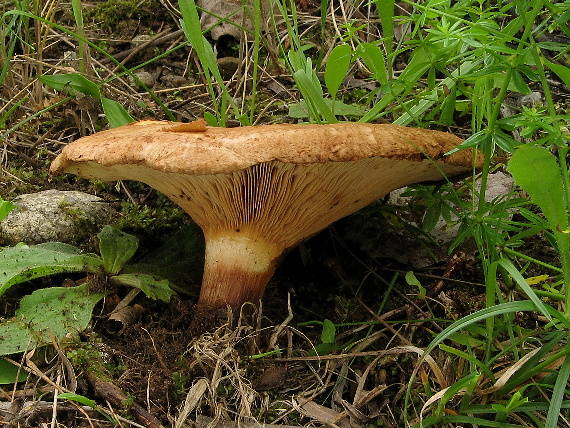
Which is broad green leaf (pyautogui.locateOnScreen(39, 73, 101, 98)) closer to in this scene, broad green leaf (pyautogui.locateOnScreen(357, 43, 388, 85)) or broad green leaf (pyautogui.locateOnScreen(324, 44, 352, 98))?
broad green leaf (pyautogui.locateOnScreen(324, 44, 352, 98))

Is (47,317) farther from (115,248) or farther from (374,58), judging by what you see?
(374,58)

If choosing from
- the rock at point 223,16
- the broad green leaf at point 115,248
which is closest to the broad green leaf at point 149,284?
the broad green leaf at point 115,248

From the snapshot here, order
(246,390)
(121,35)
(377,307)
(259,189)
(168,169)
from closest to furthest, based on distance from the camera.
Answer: (168,169) < (246,390) < (259,189) < (377,307) < (121,35)

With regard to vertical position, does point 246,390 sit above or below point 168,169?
below

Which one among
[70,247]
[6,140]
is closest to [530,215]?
[70,247]

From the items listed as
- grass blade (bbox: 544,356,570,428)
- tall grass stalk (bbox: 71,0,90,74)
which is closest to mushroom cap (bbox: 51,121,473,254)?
grass blade (bbox: 544,356,570,428)

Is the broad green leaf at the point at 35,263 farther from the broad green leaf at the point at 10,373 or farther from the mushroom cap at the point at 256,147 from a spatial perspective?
the mushroom cap at the point at 256,147

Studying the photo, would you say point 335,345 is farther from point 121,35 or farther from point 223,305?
point 121,35
